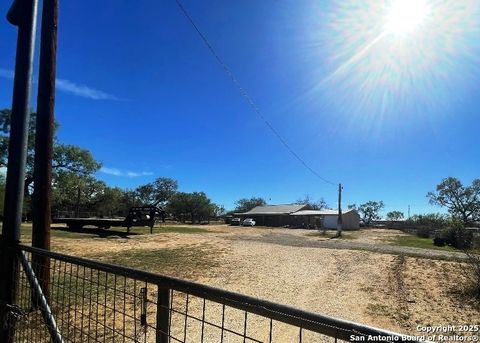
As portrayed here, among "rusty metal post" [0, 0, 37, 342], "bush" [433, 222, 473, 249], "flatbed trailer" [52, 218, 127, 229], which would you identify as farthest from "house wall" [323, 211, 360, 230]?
"rusty metal post" [0, 0, 37, 342]

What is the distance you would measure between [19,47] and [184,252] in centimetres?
1244

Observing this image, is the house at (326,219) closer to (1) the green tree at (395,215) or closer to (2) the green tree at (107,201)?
(2) the green tree at (107,201)

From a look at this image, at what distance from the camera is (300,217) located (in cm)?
6781

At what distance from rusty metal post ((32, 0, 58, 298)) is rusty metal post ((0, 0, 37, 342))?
1.72 metres

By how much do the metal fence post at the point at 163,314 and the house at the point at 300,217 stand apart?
61.1m

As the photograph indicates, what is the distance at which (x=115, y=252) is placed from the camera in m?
14.7

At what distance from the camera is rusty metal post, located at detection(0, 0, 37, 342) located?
13.3 ft

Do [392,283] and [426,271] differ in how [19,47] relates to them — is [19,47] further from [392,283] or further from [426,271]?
[426,271]

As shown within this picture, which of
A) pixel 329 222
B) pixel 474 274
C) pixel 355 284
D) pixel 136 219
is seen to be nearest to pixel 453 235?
pixel 474 274

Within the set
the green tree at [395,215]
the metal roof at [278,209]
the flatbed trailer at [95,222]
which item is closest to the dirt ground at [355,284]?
the flatbed trailer at [95,222]

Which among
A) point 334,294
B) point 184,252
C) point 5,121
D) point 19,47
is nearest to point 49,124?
point 19,47

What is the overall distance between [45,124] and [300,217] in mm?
63852

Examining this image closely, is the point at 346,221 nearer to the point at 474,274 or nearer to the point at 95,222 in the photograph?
the point at 95,222

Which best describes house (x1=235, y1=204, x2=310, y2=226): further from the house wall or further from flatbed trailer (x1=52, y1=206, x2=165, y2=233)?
flatbed trailer (x1=52, y1=206, x2=165, y2=233)
